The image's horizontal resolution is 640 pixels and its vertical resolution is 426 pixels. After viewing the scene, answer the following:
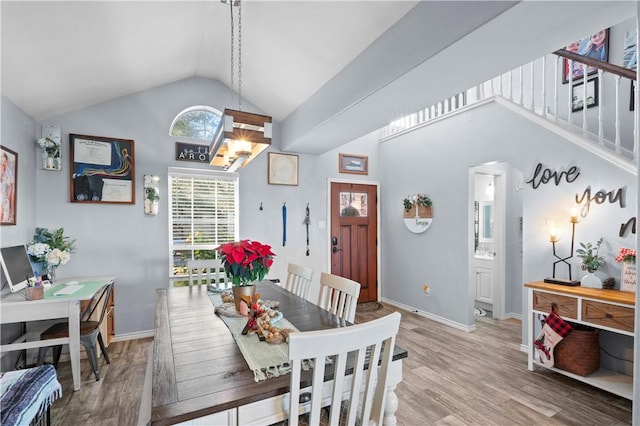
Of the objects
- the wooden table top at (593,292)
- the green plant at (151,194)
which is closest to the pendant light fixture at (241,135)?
the green plant at (151,194)

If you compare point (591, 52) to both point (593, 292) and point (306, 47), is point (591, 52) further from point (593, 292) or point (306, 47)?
point (306, 47)

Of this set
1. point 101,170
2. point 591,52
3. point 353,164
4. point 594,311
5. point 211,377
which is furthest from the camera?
point 353,164

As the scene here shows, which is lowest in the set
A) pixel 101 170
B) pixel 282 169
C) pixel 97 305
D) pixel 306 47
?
pixel 97 305

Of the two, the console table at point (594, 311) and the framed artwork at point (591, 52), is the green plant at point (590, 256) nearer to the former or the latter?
the console table at point (594, 311)

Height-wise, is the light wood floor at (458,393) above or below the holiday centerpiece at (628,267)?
below

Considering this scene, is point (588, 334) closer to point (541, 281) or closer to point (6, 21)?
point (541, 281)

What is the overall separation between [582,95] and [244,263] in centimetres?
376

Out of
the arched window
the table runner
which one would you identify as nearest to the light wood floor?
the table runner

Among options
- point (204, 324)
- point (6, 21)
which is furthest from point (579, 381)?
point (6, 21)

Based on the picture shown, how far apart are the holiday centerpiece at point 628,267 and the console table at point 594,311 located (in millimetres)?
73

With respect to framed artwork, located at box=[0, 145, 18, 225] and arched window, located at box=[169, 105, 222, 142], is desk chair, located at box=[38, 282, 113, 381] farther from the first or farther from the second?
arched window, located at box=[169, 105, 222, 142]

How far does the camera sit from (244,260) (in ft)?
6.05

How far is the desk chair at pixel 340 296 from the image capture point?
2.01 metres

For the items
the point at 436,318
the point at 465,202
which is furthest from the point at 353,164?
the point at 436,318
